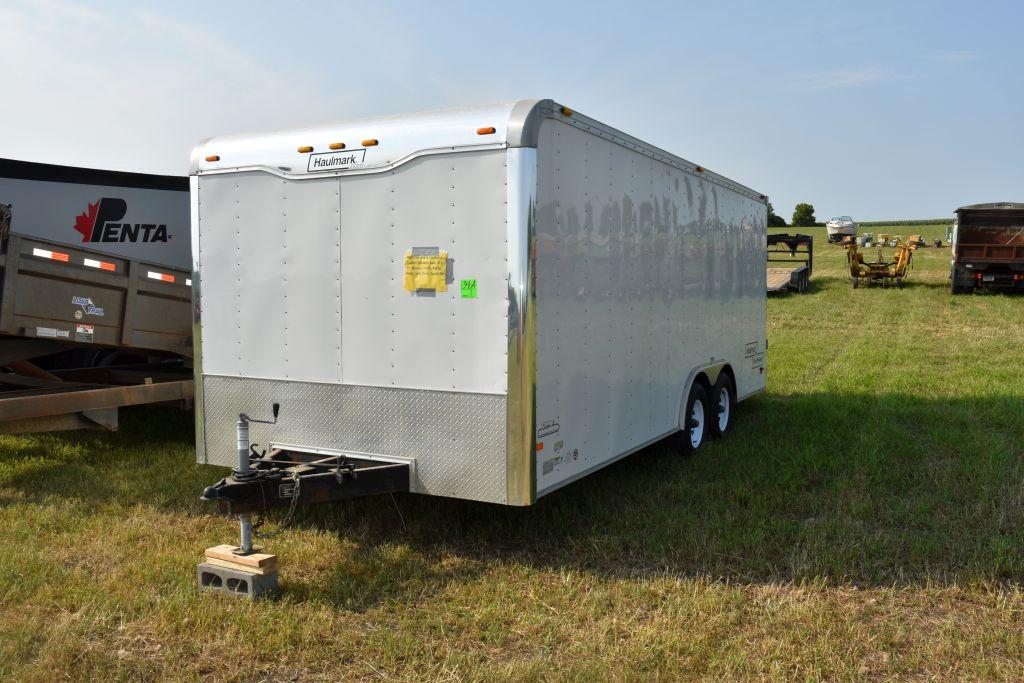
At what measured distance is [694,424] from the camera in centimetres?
780

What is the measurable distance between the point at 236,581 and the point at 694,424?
14.9ft

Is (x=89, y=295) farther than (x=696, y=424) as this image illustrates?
No

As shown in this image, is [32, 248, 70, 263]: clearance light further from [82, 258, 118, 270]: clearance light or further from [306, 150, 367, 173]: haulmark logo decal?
[306, 150, 367, 173]: haulmark logo decal

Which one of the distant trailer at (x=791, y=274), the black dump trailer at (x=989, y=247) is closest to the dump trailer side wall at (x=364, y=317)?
the distant trailer at (x=791, y=274)

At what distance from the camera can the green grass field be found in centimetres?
393

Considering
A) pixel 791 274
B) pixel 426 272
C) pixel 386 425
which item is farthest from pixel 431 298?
pixel 791 274

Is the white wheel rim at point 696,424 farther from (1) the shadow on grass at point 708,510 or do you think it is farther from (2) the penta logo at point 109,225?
(2) the penta logo at point 109,225

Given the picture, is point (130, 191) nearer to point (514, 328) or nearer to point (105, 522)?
point (105, 522)

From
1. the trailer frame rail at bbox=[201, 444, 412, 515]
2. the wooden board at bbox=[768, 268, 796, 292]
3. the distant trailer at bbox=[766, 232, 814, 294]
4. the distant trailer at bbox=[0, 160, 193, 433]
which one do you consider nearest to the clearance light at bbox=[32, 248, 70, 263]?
the distant trailer at bbox=[0, 160, 193, 433]

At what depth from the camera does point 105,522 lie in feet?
19.0

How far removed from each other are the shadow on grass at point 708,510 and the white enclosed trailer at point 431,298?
0.51 m

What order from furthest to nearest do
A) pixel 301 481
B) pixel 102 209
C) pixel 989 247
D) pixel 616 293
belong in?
pixel 989 247
pixel 102 209
pixel 616 293
pixel 301 481

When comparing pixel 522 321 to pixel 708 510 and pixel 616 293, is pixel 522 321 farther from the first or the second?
pixel 708 510

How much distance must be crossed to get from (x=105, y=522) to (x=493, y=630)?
123 inches
